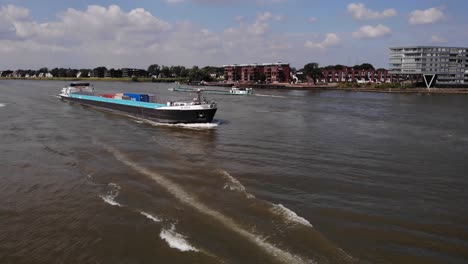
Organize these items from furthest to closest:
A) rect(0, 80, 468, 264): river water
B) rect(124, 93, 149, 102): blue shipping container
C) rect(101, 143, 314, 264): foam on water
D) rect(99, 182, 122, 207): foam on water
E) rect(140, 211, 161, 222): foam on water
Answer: rect(124, 93, 149, 102): blue shipping container
rect(99, 182, 122, 207): foam on water
rect(140, 211, 161, 222): foam on water
rect(0, 80, 468, 264): river water
rect(101, 143, 314, 264): foam on water

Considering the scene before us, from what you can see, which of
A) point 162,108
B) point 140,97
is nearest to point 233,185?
point 162,108

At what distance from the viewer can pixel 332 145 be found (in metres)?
25.8

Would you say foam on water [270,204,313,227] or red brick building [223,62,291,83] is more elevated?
red brick building [223,62,291,83]

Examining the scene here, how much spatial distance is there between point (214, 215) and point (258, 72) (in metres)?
156

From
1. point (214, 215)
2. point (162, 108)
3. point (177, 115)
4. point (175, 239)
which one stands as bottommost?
point (175, 239)

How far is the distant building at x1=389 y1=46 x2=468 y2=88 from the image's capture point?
391 feet

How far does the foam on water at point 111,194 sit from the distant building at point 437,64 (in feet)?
400

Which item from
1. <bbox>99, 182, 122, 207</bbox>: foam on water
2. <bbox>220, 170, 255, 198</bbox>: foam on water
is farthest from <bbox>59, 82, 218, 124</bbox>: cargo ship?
<bbox>99, 182, 122, 207</bbox>: foam on water

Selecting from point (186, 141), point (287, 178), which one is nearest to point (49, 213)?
point (287, 178)

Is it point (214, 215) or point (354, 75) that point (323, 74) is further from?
point (214, 215)

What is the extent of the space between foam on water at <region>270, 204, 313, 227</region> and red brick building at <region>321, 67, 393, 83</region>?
150136mm

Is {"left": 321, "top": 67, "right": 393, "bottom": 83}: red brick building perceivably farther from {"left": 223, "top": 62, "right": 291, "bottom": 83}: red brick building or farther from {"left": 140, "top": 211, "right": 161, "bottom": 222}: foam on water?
{"left": 140, "top": 211, "right": 161, "bottom": 222}: foam on water

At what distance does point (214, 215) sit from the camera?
41.3 ft

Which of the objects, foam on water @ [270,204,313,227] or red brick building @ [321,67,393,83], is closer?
foam on water @ [270,204,313,227]
